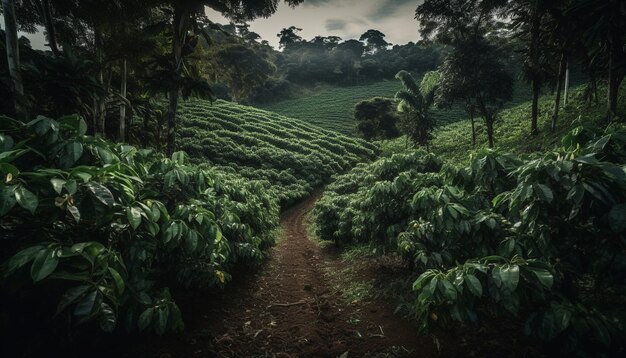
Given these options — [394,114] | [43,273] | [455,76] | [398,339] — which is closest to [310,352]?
[398,339]

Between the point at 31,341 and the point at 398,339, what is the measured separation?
3.41m

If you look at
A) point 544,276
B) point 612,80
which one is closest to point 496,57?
point 612,80

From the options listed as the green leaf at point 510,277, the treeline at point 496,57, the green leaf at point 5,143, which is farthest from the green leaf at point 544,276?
the treeline at point 496,57

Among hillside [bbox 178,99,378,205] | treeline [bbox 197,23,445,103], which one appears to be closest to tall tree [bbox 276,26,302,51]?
treeline [bbox 197,23,445,103]

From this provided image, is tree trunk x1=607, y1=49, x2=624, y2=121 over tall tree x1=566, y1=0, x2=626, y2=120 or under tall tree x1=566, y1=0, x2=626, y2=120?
under

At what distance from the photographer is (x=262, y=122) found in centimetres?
3050

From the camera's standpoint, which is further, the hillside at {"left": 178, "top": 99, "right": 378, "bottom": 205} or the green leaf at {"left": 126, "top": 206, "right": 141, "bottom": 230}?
the hillside at {"left": 178, "top": 99, "right": 378, "bottom": 205}

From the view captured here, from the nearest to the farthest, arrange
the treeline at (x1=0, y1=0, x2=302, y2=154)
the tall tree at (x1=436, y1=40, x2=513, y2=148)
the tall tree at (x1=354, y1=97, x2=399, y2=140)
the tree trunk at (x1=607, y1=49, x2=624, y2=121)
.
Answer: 1. the treeline at (x1=0, y1=0, x2=302, y2=154)
2. the tree trunk at (x1=607, y1=49, x2=624, y2=121)
3. the tall tree at (x1=436, y1=40, x2=513, y2=148)
4. the tall tree at (x1=354, y1=97, x2=399, y2=140)

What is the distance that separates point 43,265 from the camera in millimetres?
1521

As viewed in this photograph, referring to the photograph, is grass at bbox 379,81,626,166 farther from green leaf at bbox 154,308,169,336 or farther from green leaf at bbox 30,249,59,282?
green leaf at bbox 30,249,59,282

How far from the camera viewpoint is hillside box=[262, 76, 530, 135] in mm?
42938

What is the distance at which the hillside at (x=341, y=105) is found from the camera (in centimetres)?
4294

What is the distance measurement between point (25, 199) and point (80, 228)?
556 millimetres

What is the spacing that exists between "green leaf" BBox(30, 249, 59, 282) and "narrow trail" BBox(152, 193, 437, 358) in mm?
1864
